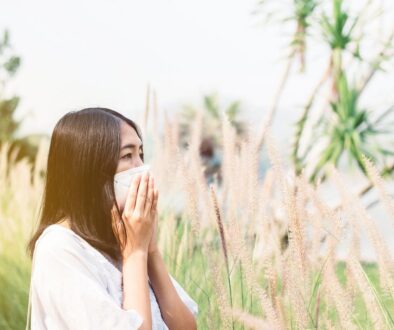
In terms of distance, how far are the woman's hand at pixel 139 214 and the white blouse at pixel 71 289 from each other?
0.06m

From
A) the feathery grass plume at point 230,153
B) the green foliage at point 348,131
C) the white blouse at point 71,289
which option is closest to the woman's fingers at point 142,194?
the white blouse at point 71,289

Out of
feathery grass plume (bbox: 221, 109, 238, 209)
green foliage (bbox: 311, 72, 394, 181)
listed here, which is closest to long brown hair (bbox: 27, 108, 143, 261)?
feathery grass plume (bbox: 221, 109, 238, 209)

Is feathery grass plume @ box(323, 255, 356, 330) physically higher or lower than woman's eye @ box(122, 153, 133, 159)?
lower

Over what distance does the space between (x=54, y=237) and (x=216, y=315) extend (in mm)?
987

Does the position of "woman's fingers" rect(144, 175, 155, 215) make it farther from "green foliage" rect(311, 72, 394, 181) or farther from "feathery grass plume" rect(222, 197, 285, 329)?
"green foliage" rect(311, 72, 394, 181)

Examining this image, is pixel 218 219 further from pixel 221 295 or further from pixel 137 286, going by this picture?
pixel 137 286

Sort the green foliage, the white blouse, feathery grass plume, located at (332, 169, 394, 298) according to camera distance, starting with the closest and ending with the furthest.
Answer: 1. the white blouse
2. feathery grass plume, located at (332, 169, 394, 298)
3. the green foliage

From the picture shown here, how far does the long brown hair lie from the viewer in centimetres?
150

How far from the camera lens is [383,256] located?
5.33 feet

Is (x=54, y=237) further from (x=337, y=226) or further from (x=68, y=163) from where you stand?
(x=337, y=226)

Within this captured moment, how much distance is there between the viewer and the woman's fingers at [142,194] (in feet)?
4.77

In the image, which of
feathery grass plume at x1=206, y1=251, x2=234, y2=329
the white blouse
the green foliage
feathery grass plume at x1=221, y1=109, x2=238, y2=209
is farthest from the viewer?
the green foliage

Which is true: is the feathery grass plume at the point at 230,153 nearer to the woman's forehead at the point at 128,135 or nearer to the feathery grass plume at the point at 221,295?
the feathery grass plume at the point at 221,295

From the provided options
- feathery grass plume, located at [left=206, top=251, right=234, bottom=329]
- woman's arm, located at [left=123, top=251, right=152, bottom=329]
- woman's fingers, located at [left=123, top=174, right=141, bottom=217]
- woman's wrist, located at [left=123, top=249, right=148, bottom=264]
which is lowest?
feathery grass plume, located at [left=206, top=251, right=234, bottom=329]
